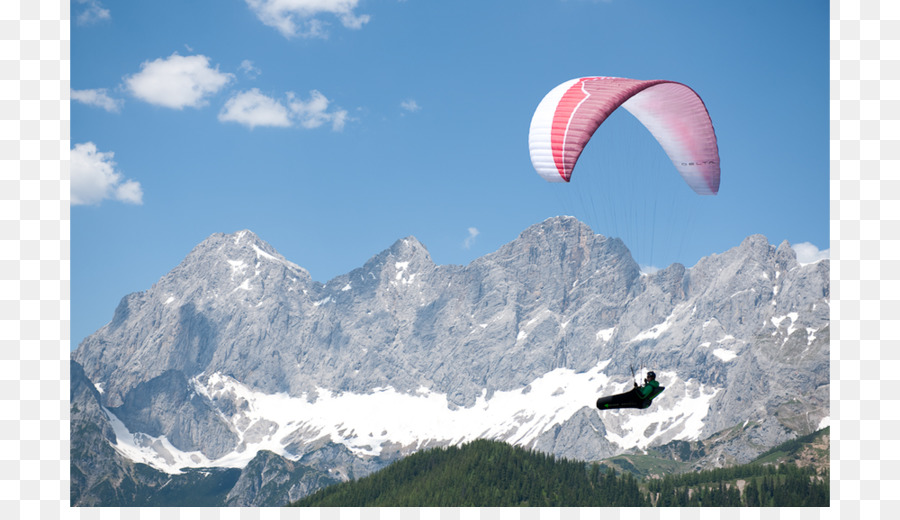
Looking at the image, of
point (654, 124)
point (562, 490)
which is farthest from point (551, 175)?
point (562, 490)

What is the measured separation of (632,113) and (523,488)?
12471cm

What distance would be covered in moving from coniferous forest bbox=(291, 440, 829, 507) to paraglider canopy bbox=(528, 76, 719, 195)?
117859mm

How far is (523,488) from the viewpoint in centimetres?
18150

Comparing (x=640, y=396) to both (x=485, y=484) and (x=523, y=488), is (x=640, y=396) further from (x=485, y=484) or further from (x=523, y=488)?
(x=523, y=488)

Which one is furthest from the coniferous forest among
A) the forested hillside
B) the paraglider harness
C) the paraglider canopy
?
the paraglider harness

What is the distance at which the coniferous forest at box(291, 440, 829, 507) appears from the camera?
17838 centimetres

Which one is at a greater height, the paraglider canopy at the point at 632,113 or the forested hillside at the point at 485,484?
the paraglider canopy at the point at 632,113

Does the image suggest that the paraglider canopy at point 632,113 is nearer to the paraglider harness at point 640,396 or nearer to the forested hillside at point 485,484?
the paraglider harness at point 640,396

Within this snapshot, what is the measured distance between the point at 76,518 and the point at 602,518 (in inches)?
2528

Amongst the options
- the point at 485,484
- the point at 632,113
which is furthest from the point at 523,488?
the point at 632,113

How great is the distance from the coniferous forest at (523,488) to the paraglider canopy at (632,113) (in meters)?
118

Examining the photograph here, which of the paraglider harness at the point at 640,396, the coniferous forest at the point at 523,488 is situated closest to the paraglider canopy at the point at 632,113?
the paraglider harness at the point at 640,396

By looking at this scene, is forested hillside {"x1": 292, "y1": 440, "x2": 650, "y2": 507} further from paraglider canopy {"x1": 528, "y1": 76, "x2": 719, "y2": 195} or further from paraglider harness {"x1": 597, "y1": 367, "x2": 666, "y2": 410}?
paraglider harness {"x1": 597, "y1": 367, "x2": 666, "y2": 410}

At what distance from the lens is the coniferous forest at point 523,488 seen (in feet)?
585
